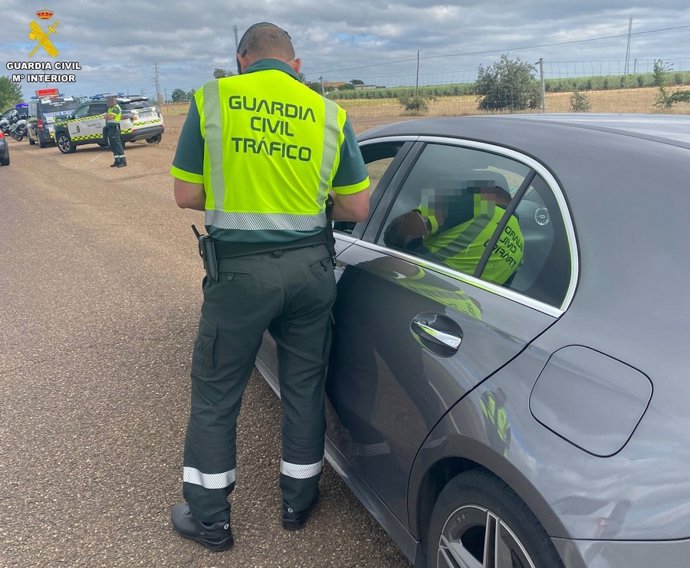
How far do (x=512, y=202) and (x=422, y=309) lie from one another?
18.5 inches

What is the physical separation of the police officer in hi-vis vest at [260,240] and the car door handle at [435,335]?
20.3 inches

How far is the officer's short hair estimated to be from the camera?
2.48 meters

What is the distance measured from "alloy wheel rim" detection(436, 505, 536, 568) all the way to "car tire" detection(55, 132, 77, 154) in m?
25.3

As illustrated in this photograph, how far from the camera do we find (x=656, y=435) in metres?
1.42

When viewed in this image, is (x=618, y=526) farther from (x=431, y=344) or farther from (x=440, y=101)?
(x=440, y=101)

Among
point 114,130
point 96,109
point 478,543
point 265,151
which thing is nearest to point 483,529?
point 478,543

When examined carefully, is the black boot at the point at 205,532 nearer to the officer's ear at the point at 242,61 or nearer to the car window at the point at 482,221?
the car window at the point at 482,221

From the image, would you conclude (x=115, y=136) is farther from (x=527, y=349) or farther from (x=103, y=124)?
(x=527, y=349)

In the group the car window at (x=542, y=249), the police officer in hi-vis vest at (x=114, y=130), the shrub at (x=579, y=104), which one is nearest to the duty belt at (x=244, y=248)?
the car window at (x=542, y=249)

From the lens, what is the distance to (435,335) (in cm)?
206

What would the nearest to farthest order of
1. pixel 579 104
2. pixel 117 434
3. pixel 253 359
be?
pixel 253 359 < pixel 117 434 < pixel 579 104

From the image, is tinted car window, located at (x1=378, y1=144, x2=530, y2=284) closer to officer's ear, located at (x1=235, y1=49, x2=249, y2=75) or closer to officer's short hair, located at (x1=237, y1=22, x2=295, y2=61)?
officer's short hair, located at (x1=237, y1=22, x2=295, y2=61)

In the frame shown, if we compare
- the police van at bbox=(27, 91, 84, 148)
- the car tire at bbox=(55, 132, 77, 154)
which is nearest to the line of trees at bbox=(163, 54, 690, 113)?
the car tire at bbox=(55, 132, 77, 154)

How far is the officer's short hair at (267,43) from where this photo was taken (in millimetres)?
2479
